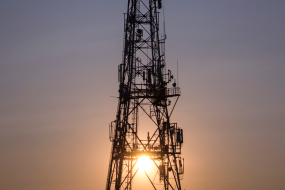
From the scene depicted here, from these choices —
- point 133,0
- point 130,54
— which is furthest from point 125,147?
point 133,0

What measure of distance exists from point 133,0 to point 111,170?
821 inches

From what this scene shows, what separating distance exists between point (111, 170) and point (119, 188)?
338 centimetres

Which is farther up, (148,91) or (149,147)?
(148,91)

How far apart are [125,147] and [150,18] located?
627 inches

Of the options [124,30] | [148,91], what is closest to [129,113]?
[148,91]

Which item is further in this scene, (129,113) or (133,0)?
(133,0)

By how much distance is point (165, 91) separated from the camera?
47844 mm

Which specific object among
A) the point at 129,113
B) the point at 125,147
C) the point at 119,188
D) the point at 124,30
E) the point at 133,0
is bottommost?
the point at 119,188

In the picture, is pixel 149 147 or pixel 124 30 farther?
pixel 124 30

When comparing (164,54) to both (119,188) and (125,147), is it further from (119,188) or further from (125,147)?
(119,188)

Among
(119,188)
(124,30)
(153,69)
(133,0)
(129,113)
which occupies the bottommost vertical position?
(119,188)

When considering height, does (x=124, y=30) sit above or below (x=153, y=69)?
above

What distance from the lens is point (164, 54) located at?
160 ft

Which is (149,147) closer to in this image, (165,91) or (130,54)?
(165,91)
